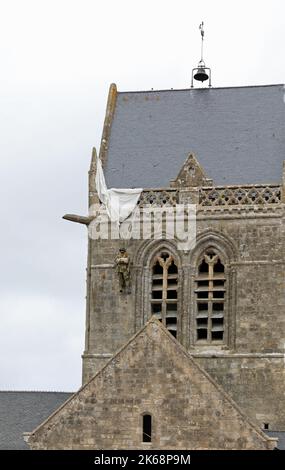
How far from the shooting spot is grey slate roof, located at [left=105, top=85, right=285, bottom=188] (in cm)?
5391

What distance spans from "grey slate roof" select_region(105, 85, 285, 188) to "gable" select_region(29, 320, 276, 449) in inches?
365

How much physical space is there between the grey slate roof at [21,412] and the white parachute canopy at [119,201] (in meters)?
5.84

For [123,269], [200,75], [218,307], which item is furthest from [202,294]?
[200,75]

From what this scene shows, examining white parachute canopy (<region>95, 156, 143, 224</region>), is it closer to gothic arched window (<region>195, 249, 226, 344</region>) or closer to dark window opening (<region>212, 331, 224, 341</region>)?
gothic arched window (<region>195, 249, 226, 344</region>)

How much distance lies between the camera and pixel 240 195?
52.5 meters

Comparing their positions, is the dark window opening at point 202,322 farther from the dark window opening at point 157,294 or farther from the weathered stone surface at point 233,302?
the dark window opening at point 157,294

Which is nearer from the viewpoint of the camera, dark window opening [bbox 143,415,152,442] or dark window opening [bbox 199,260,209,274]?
dark window opening [bbox 143,415,152,442]

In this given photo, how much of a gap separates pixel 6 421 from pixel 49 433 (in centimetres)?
604

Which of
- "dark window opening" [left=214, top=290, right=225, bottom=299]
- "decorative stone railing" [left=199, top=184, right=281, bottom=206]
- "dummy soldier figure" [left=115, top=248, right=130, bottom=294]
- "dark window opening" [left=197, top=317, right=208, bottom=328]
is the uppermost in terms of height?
"decorative stone railing" [left=199, top=184, right=281, bottom=206]

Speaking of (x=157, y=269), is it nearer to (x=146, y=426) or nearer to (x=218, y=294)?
(x=218, y=294)

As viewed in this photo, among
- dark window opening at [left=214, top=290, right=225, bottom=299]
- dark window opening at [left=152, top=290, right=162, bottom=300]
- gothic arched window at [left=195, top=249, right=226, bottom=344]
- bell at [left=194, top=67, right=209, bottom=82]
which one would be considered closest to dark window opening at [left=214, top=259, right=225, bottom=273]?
gothic arched window at [left=195, top=249, right=226, bottom=344]

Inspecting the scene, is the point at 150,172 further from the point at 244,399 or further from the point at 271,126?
the point at 244,399

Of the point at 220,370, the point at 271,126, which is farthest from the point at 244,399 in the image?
the point at 271,126
